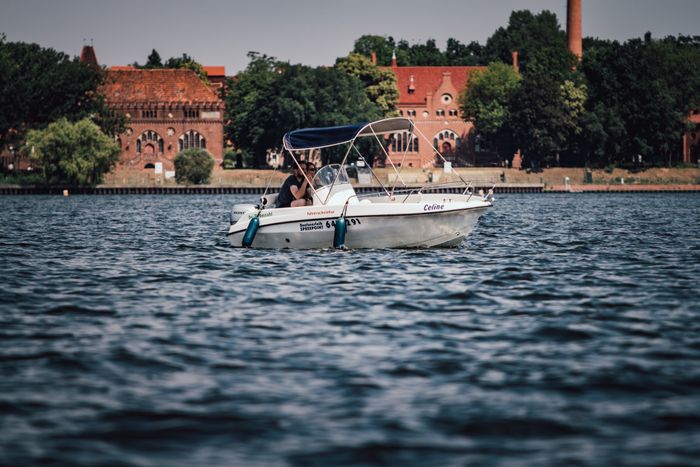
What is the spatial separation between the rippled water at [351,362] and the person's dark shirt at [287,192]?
2206 millimetres

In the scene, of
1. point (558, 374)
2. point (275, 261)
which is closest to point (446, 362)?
point (558, 374)

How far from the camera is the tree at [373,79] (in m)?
134

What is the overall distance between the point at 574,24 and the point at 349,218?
397 feet

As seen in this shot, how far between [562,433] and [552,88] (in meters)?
116

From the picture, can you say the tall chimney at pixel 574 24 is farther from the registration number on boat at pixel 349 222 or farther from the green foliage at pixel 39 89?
the registration number on boat at pixel 349 222

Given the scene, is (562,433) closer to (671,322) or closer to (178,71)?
(671,322)

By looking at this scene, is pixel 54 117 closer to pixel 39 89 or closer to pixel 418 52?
pixel 39 89

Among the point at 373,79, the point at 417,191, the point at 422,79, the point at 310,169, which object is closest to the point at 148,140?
the point at 373,79

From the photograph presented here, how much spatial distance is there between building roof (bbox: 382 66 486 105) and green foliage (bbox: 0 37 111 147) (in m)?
51.0

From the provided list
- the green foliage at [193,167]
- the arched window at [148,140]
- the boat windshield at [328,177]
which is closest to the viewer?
the boat windshield at [328,177]

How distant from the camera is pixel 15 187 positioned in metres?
106

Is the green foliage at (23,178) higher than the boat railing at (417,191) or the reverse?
the reverse

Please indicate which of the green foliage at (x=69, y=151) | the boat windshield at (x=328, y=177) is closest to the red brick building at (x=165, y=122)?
the green foliage at (x=69, y=151)

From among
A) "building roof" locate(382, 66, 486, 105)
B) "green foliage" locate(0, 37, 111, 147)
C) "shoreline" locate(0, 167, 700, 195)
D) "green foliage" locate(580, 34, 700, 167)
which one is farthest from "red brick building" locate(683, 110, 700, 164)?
"green foliage" locate(0, 37, 111, 147)
